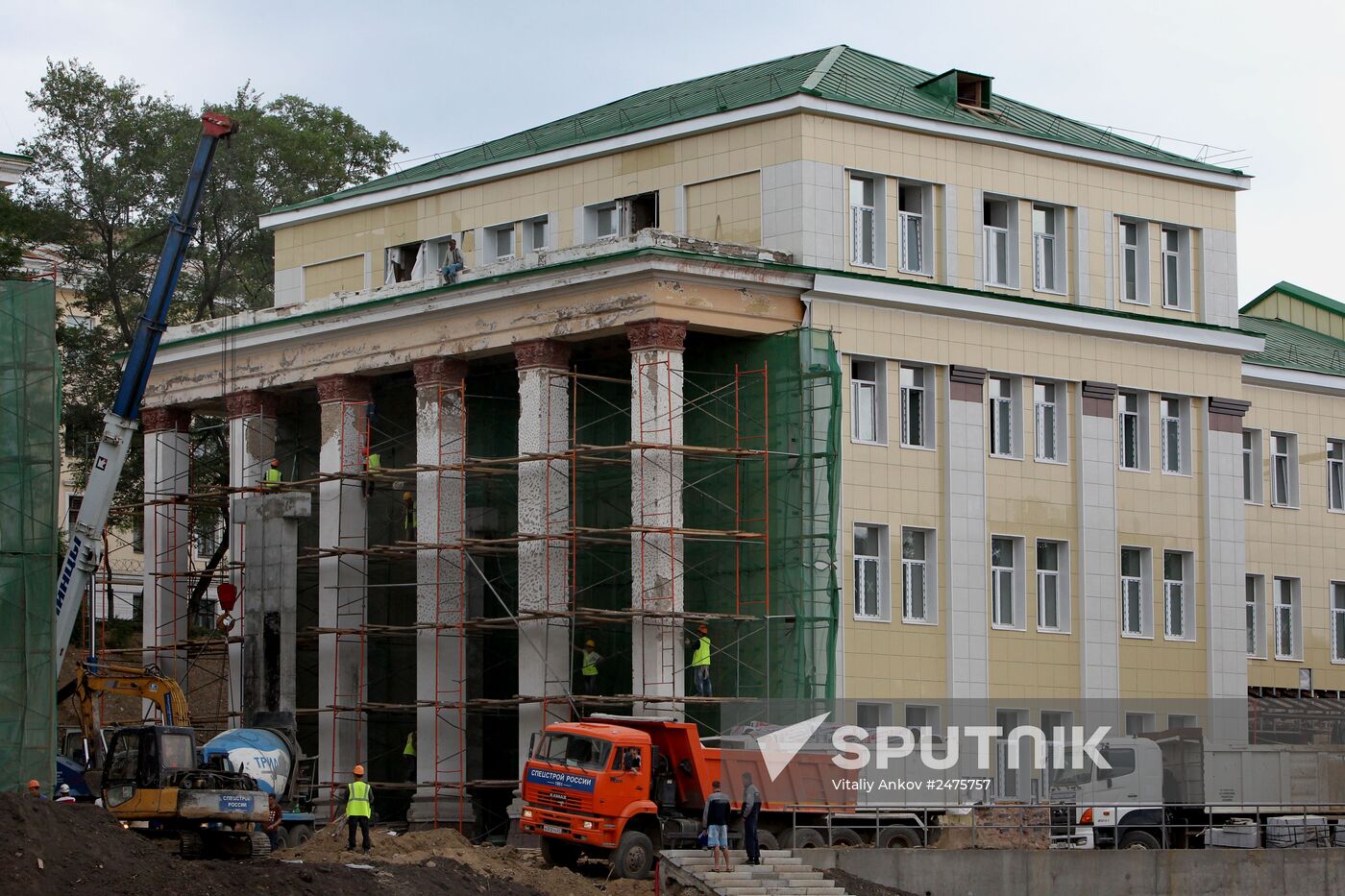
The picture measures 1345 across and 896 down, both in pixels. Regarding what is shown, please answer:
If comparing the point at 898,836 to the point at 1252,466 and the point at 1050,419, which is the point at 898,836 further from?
the point at 1252,466

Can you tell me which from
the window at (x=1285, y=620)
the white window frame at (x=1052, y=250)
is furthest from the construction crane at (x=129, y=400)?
the window at (x=1285, y=620)

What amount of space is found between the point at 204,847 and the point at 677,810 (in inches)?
347

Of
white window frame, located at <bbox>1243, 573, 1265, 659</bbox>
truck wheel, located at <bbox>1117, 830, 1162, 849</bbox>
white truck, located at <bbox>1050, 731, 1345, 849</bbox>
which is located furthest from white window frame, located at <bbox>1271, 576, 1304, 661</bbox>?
truck wheel, located at <bbox>1117, 830, 1162, 849</bbox>

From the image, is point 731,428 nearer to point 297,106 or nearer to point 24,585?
point 24,585

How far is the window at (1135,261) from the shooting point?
58.2 meters

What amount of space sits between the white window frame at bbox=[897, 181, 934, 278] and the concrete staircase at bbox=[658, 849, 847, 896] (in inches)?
688

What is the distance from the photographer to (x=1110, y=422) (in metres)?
56.9

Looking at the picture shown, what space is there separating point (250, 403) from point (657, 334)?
592 inches

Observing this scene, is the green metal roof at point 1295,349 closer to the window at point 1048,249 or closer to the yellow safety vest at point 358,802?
the window at point 1048,249

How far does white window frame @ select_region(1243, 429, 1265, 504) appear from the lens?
64188 mm

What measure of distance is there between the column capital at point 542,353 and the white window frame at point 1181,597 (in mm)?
16907

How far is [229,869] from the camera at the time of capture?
35062mm

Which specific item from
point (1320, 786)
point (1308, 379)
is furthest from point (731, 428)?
point (1308, 379)

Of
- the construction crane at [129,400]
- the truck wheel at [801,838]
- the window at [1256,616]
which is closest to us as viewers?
the truck wheel at [801,838]
